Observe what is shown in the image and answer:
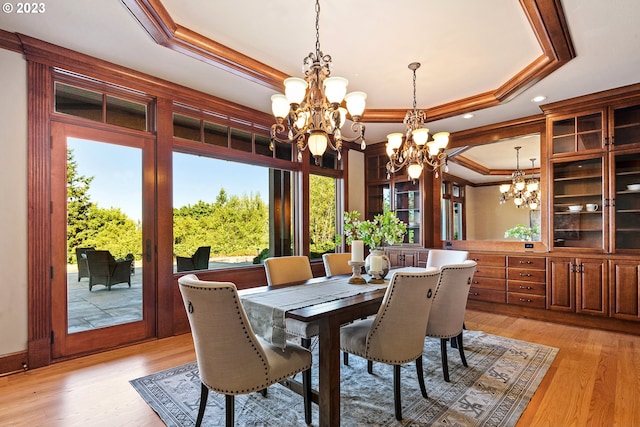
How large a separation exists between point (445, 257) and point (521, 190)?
1803 mm

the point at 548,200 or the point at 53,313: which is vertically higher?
the point at 548,200

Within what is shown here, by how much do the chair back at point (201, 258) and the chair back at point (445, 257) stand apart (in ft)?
8.86

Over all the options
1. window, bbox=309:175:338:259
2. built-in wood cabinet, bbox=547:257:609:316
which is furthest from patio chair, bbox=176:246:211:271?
built-in wood cabinet, bbox=547:257:609:316

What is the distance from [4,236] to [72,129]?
3.50 feet

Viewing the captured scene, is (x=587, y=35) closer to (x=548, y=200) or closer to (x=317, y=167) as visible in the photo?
(x=548, y=200)

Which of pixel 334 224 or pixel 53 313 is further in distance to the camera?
pixel 334 224

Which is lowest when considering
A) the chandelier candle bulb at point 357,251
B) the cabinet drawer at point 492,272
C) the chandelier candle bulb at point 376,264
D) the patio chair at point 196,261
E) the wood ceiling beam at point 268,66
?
the cabinet drawer at point 492,272

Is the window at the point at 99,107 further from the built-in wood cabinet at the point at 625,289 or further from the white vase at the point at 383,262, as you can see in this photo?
the built-in wood cabinet at the point at 625,289

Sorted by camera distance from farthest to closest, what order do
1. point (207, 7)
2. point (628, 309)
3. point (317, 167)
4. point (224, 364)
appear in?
point (317, 167)
point (628, 309)
point (207, 7)
point (224, 364)

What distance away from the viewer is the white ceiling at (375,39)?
244cm

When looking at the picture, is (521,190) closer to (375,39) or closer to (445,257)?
(445,257)

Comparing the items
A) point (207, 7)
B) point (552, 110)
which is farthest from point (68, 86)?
point (552, 110)

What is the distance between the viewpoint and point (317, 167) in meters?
5.35

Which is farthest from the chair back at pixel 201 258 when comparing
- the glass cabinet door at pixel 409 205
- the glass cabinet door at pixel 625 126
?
the glass cabinet door at pixel 625 126
